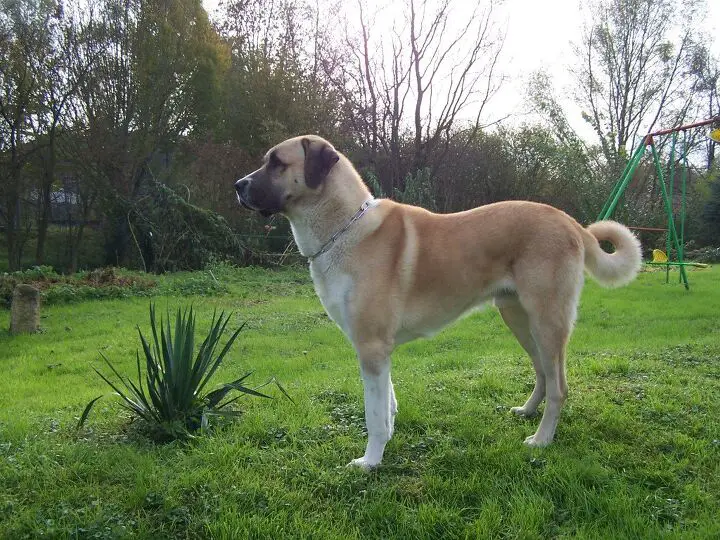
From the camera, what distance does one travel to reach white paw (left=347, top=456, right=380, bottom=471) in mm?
3023

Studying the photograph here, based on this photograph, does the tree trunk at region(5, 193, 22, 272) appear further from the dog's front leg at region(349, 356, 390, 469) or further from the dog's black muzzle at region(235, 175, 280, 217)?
the dog's front leg at region(349, 356, 390, 469)

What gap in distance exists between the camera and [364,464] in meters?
3.04

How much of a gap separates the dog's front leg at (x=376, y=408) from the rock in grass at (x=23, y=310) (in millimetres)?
7763

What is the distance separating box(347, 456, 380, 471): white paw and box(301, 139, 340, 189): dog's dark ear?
5.58 feet

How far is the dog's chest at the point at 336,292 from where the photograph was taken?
10.5 feet

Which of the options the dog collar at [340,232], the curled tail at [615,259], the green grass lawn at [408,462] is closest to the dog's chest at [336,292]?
the dog collar at [340,232]

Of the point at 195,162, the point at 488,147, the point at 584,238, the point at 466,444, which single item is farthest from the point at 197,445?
the point at 488,147

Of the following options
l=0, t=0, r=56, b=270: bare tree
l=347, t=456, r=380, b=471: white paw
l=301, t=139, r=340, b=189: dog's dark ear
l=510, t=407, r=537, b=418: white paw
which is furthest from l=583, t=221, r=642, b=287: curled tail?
l=0, t=0, r=56, b=270: bare tree

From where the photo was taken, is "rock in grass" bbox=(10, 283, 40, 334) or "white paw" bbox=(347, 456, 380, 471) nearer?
Answer: "white paw" bbox=(347, 456, 380, 471)

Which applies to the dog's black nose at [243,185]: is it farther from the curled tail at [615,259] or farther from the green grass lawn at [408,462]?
the curled tail at [615,259]

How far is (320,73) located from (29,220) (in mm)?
12342

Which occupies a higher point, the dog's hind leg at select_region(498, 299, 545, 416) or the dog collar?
the dog collar

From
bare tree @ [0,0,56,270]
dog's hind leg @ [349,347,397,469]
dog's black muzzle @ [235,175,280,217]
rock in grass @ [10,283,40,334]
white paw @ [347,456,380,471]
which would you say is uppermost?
bare tree @ [0,0,56,270]

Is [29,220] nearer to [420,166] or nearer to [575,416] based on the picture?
[420,166]
